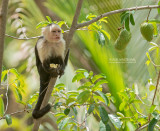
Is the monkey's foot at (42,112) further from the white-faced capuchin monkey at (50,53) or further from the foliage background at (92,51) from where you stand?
the foliage background at (92,51)

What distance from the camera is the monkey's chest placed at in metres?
2.20

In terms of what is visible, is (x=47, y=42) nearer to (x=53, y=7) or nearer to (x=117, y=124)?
(x=117, y=124)

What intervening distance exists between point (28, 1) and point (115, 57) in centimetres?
177

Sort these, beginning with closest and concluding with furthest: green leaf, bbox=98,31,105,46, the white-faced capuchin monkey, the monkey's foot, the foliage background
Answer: green leaf, bbox=98,31,105,46, the monkey's foot, the white-faced capuchin monkey, the foliage background

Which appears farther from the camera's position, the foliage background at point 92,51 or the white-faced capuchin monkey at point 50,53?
the foliage background at point 92,51

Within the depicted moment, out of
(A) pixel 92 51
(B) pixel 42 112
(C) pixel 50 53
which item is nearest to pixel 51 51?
(C) pixel 50 53

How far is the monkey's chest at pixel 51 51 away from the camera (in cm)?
220

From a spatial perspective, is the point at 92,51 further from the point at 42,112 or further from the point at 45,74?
the point at 42,112

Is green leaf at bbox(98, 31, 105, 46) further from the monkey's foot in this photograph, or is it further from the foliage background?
the foliage background

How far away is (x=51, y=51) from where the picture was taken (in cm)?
226

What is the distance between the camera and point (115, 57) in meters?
3.10

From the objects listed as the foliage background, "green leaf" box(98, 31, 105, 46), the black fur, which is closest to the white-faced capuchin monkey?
the black fur

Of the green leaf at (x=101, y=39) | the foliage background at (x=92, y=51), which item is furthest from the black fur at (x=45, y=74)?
the foliage background at (x=92, y=51)

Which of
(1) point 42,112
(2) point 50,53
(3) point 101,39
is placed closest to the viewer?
(3) point 101,39
